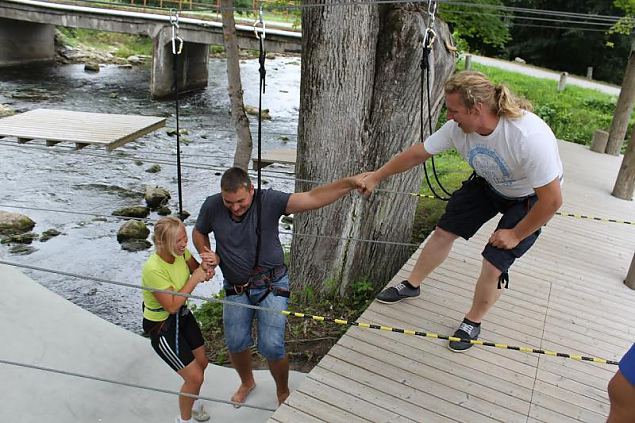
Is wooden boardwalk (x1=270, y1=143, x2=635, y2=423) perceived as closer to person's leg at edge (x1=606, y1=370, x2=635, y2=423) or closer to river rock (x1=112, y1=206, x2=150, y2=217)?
person's leg at edge (x1=606, y1=370, x2=635, y2=423)

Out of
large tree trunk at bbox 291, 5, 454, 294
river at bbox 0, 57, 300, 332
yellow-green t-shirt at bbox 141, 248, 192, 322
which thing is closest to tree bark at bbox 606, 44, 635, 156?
river at bbox 0, 57, 300, 332

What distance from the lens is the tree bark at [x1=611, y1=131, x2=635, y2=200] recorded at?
6.76 meters

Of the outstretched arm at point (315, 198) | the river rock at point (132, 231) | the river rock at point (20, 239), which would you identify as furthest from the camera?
the river rock at point (132, 231)

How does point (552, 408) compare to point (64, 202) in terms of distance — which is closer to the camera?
point (552, 408)

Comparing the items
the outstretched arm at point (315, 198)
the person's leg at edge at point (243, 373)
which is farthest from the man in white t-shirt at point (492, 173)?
the person's leg at edge at point (243, 373)

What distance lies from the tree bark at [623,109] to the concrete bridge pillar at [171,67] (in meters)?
12.1

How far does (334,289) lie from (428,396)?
1.59 m

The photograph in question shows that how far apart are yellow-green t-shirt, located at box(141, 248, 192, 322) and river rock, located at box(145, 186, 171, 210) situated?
20.7 ft

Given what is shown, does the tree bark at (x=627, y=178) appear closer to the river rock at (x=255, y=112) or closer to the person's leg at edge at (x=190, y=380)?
the person's leg at edge at (x=190, y=380)

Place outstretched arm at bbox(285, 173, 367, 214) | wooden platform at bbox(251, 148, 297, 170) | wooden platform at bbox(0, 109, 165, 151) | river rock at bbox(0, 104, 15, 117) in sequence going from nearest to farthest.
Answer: outstretched arm at bbox(285, 173, 367, 214), wooden platform at bbox(0, 109, 165, 151), wooden platform at bbox(251, 148, 297, 170), river rock at bbox(0, 104, 15, 117)

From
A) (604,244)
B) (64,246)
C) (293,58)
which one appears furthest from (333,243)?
(293,58)

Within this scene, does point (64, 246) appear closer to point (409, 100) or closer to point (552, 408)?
point (409, 100)

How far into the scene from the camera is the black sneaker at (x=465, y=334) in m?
3.17

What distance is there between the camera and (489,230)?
16.3 ft
